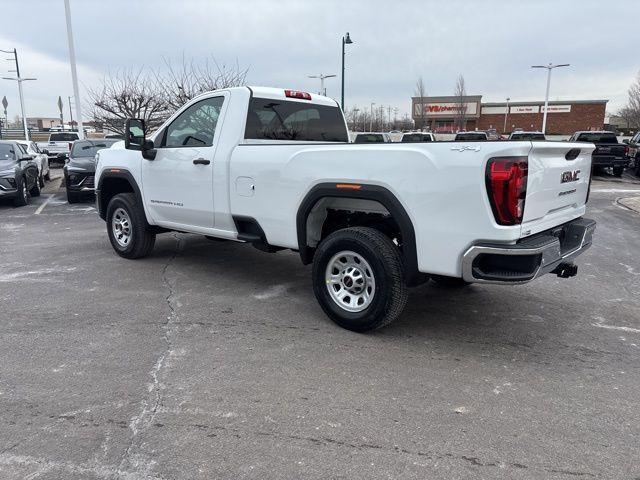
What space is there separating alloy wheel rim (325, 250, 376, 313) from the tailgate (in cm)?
131

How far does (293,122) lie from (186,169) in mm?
1326

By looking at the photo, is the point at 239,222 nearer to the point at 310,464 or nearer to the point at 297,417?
the point at 297,417

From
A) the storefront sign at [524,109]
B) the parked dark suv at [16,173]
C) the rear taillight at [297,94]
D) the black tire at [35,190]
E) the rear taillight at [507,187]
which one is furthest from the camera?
the storefront sign at [524,109]

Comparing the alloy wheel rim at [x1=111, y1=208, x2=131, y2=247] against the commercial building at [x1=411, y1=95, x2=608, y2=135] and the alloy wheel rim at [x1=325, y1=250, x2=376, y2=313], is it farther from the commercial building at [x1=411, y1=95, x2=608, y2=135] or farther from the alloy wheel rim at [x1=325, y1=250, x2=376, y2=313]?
the commercial building at [x1=411, y1=95, x2=608, y2=135]

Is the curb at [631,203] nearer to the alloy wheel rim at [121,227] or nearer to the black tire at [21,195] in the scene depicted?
the alloy wheel rim at [121,227]

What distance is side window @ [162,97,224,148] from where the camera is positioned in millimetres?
5520

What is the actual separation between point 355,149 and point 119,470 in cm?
276

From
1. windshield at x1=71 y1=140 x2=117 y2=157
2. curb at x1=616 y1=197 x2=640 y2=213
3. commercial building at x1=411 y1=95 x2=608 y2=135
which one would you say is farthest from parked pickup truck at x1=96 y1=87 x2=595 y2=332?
commercial building at x1=411 y1=95 x2=608 y2=135

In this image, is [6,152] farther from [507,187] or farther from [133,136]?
[507,187]

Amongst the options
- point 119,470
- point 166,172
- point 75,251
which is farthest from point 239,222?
point 75,251

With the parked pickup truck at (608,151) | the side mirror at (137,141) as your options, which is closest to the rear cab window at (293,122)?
the side mirror at (137,141)

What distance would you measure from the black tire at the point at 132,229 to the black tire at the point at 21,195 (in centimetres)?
690

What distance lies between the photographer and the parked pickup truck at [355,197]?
3.53 meters

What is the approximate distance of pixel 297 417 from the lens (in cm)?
312
